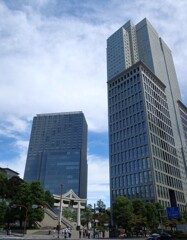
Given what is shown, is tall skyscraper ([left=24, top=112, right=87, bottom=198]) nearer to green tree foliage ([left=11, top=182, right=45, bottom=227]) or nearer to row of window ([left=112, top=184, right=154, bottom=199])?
row of window ([left=112, top=184, right=154, bottom=199])

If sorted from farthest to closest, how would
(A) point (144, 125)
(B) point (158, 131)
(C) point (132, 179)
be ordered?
(B) point (158, 131) → (A) point (144, 125) → (C) point (132, 179)

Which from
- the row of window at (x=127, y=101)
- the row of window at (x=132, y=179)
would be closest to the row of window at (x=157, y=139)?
the row of window at (x=132, y=179)

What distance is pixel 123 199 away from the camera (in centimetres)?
5659

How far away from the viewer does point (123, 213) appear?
175 feet

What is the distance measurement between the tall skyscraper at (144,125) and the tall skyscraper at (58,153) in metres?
60.1

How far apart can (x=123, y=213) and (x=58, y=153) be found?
113049 millimetres

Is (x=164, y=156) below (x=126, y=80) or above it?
below

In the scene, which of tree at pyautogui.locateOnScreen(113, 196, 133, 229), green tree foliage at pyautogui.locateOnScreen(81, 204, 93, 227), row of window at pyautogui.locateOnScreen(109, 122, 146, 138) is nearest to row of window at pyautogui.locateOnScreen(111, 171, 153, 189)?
green tree foliage at pyautogui.locateOnScreen(81, 204, 93, 227)

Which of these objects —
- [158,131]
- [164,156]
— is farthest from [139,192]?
[158,131]

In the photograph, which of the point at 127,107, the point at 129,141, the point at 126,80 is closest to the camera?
the point at 129,141

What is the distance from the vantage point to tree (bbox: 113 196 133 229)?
52.9 meters

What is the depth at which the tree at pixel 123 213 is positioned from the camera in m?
52.9

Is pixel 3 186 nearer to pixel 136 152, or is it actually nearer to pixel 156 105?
pixel 136 152

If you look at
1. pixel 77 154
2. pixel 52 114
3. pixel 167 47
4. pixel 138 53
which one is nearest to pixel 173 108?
pixel 138 53
